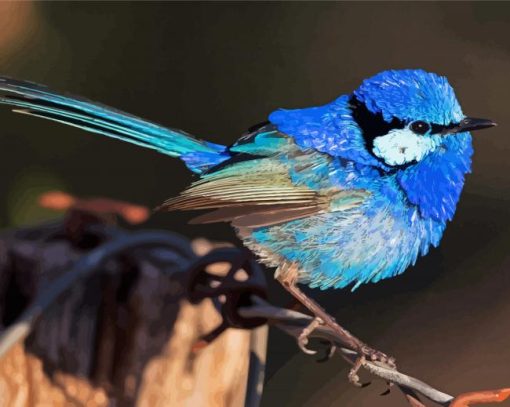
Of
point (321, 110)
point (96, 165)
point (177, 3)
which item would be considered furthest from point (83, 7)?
point (321, 110)

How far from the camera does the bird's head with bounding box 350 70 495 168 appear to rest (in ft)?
5.55

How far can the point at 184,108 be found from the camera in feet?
12.5

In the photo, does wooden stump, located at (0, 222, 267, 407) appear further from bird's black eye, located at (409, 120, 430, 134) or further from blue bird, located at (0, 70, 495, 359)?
bird's black eye, located at (409, 120, 430, 134)

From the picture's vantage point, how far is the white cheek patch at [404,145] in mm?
1715

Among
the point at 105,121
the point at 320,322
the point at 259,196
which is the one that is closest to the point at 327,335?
the point at 320,322

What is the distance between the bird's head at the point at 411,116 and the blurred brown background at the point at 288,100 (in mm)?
1847

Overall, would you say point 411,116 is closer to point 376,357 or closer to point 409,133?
point 409,133

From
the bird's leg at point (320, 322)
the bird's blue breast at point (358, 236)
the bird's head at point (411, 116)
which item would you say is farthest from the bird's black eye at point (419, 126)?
the bird's leg at point (320, 322)

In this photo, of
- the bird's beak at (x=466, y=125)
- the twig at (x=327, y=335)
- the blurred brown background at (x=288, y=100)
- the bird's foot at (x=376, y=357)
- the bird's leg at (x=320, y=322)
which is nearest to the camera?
the twig at (x=327, y=335)

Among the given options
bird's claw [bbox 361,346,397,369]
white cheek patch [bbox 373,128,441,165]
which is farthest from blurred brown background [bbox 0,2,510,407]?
bird's claw [bbox 361,346,397,369]

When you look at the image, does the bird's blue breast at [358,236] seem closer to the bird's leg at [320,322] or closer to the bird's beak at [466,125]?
the bird's leg at [320,322]

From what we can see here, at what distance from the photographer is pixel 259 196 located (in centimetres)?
181

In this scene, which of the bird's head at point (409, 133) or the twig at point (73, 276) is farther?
the bird's head at point (409, 133)

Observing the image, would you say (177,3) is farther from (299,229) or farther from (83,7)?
(299,229)
